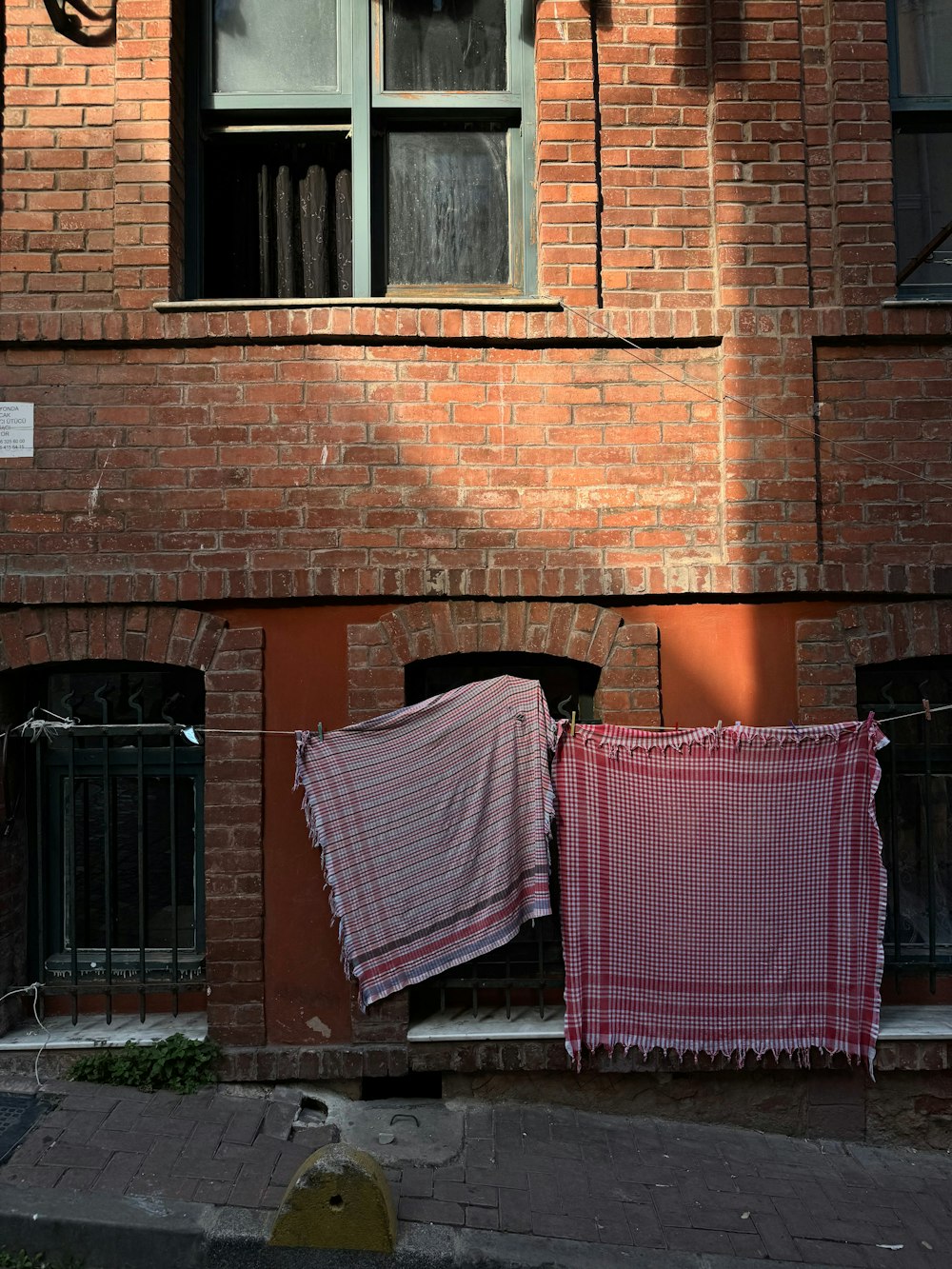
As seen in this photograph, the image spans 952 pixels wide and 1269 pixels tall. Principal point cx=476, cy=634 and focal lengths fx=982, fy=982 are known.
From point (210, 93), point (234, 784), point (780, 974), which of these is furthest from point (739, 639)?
point (210, 93)

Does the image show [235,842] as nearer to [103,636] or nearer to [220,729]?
[220,729]

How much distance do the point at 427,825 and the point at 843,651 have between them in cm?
212

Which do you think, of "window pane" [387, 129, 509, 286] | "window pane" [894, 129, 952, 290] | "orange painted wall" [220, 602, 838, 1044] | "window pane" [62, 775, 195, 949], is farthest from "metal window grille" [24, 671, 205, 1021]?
"window pane" [894, 129, 952, 290]

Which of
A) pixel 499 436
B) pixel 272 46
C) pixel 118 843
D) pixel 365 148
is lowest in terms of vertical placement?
pixel 118 843

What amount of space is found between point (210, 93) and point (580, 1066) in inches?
198

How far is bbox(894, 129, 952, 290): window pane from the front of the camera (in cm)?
509

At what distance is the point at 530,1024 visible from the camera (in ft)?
15.0

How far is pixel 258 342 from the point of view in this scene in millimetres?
4625

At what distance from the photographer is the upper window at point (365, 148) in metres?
4.93

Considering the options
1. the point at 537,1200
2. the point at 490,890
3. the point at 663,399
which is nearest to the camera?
the point at 537,1200

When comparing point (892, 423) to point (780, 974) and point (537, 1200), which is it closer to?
point (780, 974)

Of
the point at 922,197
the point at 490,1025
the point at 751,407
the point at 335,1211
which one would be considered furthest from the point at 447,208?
the point at 335,1211

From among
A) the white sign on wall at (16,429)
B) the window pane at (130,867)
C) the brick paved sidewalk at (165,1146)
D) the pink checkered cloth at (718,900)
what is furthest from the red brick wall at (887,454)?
the white sign on wall at (16,429)

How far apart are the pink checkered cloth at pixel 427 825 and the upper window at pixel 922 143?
121 inches
